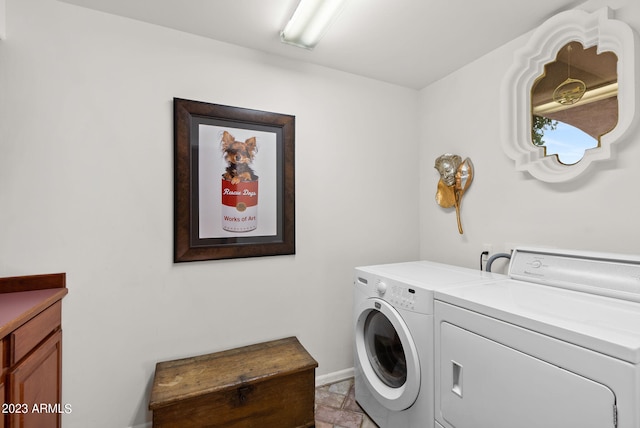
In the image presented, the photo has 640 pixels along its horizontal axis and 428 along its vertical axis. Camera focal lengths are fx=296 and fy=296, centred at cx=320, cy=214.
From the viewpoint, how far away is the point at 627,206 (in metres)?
1.41

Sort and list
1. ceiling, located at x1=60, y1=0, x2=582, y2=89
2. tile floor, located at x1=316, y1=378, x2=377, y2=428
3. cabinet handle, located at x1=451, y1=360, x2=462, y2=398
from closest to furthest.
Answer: cabinet handle, located at x1=451, y1=360, x2=462, y2=398 → ceiling, located at x1=60, y1=0, x2=582, y2=89 → tile floor, located at x1=316, y1=378, x2=377, y2=428

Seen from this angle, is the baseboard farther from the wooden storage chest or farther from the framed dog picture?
the framed dog picture

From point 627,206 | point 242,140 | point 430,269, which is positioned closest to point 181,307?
point 242,140

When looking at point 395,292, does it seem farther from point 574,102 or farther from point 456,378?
point 574,102

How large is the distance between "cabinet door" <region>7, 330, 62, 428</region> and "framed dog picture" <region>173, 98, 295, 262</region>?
26.8 inches

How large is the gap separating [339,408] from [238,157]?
1779 millimetres

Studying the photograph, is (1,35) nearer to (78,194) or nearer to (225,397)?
(78,194)

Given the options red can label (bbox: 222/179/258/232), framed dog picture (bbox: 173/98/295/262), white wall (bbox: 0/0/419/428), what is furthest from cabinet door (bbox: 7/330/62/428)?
red can label (bbox: 222/179/258/232)

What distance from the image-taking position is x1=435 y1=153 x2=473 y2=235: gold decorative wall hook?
7.12 ft

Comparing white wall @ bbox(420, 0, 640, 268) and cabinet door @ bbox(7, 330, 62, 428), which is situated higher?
white wall @ bbox(420, 0, 640, 268)

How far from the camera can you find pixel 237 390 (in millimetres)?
1552

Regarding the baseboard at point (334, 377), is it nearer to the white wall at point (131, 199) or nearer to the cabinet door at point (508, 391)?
the white wall at point (131, 199)

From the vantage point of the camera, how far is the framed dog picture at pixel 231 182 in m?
1.78

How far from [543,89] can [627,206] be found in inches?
31.2
